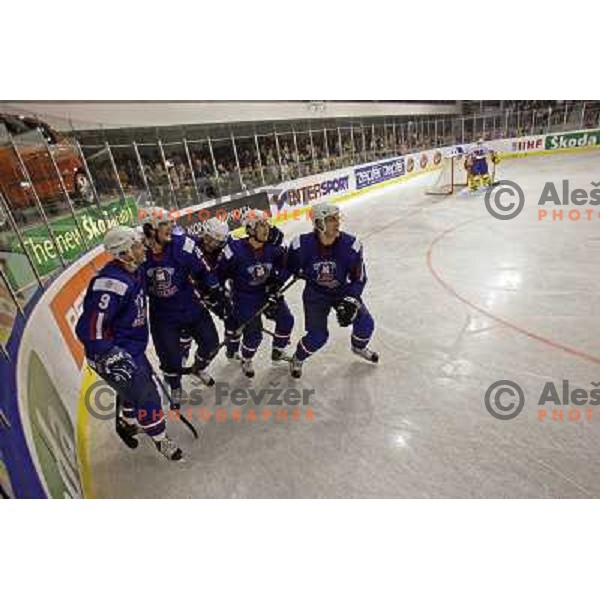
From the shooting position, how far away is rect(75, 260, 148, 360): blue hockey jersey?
199 cm

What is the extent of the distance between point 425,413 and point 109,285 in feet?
6.53

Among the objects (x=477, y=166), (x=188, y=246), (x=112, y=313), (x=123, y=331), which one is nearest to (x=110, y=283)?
(x=112, y=313)

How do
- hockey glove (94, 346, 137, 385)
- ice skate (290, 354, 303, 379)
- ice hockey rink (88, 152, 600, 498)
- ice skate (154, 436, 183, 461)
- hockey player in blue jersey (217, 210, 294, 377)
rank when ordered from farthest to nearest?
ice skate (290, 354, 303, 379) → hockey player in blue jersey (217, 210, 294, 377) → ice skate (154, 436, 183, 461) → ice hockey rink (88, 152, 600, 498) → hockey glove (94, 346, 137, 385)

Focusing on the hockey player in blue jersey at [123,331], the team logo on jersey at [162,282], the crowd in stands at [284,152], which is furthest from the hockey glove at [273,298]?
the crowd in stands at [284,152]

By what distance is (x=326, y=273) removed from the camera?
2693mm

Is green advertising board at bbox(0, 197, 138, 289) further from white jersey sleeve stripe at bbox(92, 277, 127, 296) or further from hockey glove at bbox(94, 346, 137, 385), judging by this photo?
hockey glove at bbox(94, 346, 137, 385)

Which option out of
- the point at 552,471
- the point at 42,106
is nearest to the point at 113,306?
the point at 552,471

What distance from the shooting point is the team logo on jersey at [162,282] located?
8.21 feet

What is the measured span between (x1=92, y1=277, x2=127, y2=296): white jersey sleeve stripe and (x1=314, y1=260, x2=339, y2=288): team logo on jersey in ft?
4.03

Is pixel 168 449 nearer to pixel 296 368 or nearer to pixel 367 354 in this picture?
pixel 296 368

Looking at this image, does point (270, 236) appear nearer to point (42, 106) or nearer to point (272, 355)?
point (272, 355)

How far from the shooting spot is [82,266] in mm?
3502

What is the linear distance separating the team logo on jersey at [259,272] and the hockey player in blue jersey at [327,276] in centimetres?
16

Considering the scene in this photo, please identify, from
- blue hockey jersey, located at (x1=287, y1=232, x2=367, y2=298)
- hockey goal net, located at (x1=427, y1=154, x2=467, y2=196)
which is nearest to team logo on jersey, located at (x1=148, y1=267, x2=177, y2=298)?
blue hockey jersey, located at (x1=287, y1=232, x2=367, y2=298)
